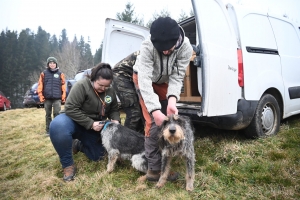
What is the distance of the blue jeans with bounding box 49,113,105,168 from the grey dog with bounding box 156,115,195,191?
4.45 feet

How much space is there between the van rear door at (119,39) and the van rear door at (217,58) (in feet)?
8.35

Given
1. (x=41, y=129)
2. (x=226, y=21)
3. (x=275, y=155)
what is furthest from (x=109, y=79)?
(x=41, y=129)

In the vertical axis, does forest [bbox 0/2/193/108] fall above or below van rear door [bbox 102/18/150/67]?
above

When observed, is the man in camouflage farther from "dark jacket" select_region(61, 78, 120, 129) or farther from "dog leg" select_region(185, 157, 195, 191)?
"dog leg" select_region(185, 157, 195, 191)

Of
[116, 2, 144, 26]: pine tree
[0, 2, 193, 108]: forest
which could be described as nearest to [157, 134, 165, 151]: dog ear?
[0, 2, 193, 108]: forest

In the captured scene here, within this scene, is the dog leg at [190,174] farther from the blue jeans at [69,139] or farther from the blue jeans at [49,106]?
the blue jeans at [49,106]

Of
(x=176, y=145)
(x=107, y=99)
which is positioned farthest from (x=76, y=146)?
(x=176, y=145)

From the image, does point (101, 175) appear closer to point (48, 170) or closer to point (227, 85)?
point (48, 170)

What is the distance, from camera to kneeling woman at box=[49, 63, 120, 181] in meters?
2.89

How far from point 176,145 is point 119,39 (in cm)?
343

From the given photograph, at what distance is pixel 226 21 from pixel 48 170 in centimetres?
357

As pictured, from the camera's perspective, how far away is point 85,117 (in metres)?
3.07

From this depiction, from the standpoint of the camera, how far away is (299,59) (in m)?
4.40

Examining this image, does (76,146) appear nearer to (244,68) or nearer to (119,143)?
(119,143)
